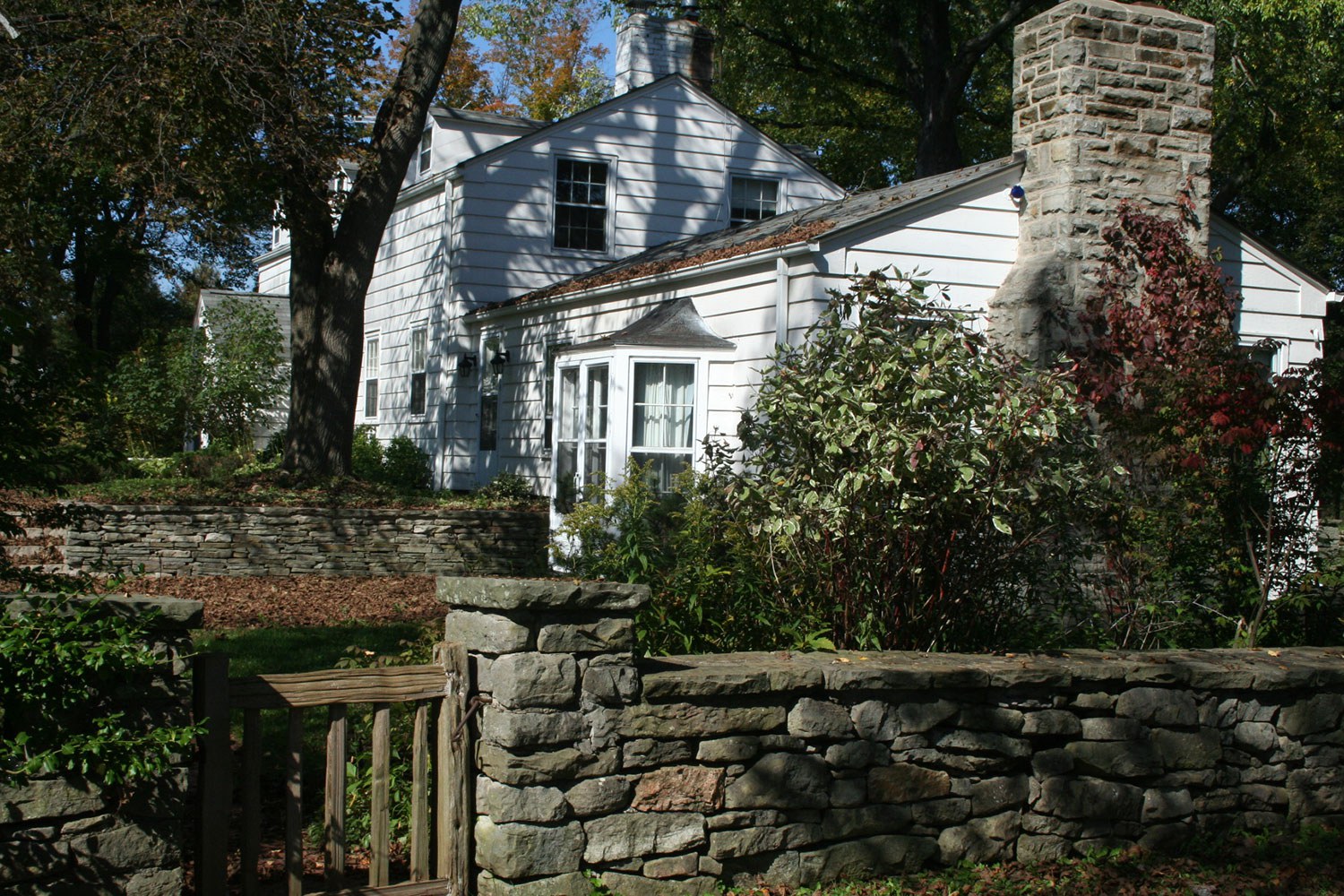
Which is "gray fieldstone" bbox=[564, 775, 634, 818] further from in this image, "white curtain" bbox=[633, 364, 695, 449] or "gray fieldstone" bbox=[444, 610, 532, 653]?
"white curtain" bbox=[633, 364, 695, 449]

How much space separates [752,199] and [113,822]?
14.9 m

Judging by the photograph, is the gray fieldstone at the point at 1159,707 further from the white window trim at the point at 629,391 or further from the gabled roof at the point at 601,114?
the gabled roof at the point at 601,114

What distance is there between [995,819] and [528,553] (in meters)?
8.12

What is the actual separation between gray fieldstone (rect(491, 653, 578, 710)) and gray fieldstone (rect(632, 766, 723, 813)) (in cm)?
48

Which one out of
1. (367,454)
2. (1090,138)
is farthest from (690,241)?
(367,454)

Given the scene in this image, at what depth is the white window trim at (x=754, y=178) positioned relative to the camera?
17281 mm

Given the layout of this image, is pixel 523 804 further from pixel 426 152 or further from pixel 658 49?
pixel 658 49

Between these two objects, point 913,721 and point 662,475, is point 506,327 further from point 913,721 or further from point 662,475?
point 913,721

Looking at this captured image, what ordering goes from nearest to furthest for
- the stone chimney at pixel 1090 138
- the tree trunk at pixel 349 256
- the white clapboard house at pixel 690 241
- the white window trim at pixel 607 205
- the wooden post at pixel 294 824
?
the wooden post at pixel 294 824 < the stone chimney at pixel 1090 138 < the white clapboard house at pixel 690 241 < the tree trunk at pixel 349 256 < the white window trim at pixel 607 205

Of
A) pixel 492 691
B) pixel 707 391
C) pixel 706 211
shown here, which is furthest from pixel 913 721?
pixel 706 211

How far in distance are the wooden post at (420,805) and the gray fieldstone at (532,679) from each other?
12.2 inches

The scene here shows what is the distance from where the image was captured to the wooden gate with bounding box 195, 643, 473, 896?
3.93m

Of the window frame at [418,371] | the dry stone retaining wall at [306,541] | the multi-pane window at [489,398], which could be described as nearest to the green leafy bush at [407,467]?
the window frame at [418,371]

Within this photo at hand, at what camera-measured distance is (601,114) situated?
16484mm
